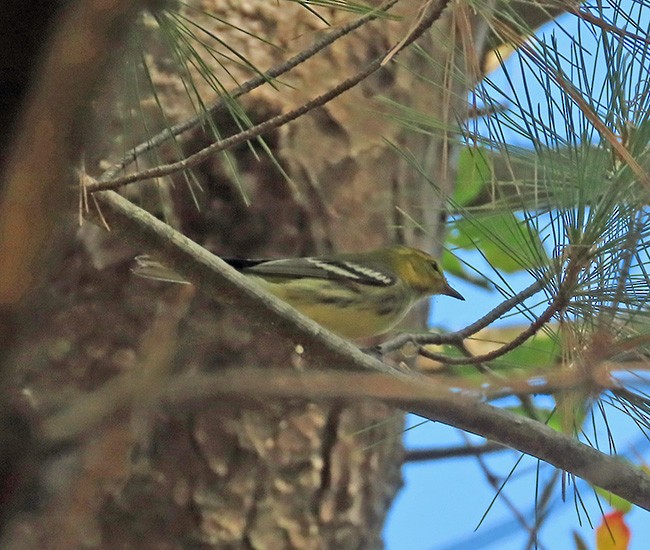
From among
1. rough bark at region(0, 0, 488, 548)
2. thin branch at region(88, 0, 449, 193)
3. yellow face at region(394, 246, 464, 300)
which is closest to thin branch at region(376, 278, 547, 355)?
rough bark at region(0, 0, 488, 548)

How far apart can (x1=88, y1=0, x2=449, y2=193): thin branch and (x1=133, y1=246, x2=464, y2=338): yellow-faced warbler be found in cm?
95

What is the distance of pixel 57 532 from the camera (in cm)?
32

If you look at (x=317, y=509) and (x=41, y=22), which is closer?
(x=41, y=22)

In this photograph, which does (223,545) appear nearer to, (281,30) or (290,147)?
(290,147)

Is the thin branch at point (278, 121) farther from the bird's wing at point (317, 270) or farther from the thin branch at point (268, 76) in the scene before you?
the bird's wing at point (317, 270)

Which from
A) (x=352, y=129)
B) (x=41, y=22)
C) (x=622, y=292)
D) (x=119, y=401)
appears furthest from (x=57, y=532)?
(x=352, y=129)

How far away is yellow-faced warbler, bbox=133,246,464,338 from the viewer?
7.08ft

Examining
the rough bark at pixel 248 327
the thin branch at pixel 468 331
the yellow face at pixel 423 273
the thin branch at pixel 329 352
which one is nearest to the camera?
the thin branch at pixel 329 352

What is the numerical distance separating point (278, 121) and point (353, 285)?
4.10 ft

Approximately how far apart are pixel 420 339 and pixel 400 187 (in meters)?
0.69

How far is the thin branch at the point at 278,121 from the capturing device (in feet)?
3.34

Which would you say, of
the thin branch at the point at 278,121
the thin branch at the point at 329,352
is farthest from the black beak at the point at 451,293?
the thin branch at the point at 278,121

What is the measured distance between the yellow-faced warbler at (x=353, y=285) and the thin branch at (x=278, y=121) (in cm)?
95

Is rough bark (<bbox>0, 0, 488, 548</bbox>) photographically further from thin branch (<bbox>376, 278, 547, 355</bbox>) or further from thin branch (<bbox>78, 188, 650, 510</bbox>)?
thin branch (<bbox>78, 188, 650, 510</bbox>)
